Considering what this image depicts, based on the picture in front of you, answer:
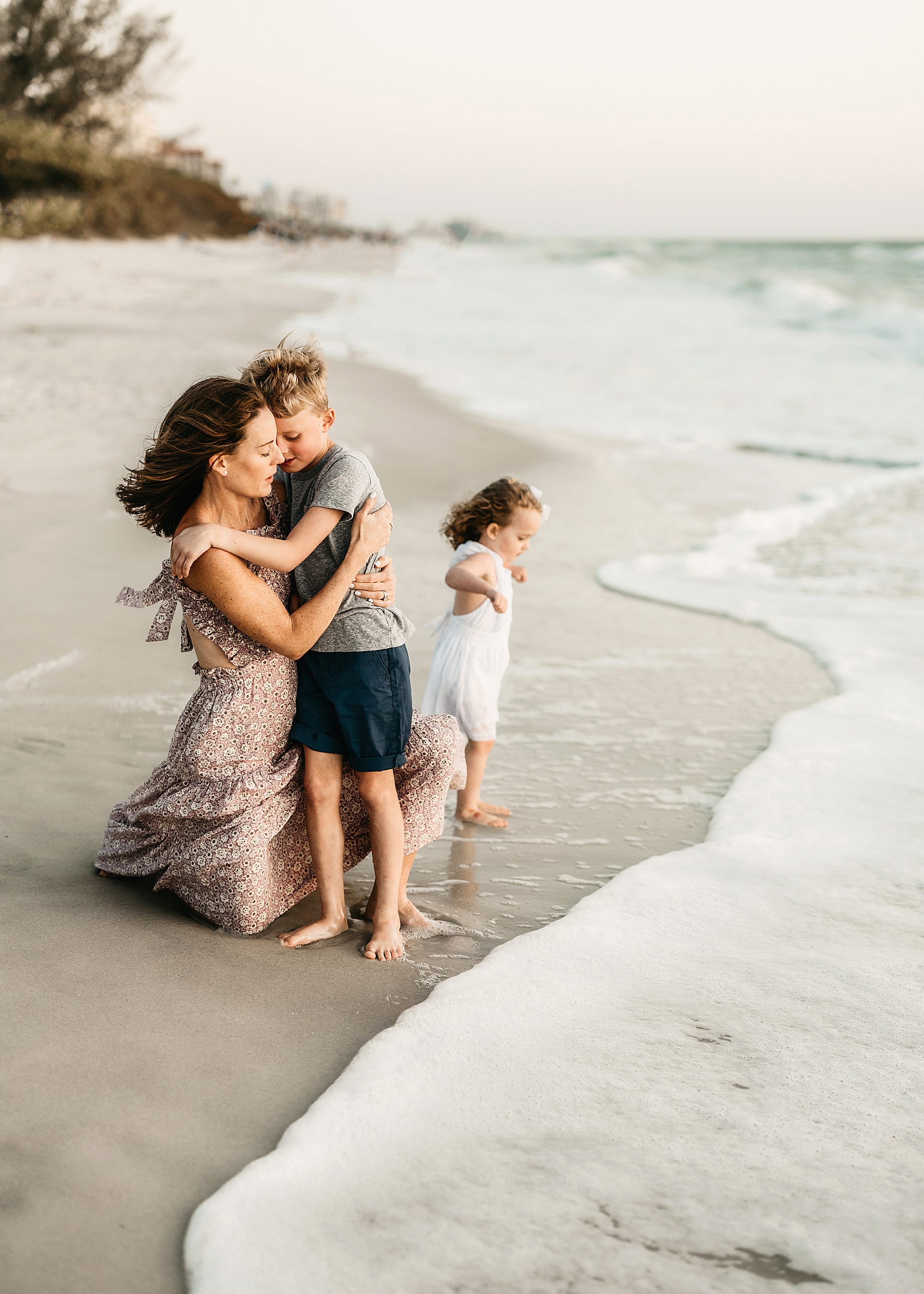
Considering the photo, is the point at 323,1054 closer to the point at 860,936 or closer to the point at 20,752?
the point at 860,936

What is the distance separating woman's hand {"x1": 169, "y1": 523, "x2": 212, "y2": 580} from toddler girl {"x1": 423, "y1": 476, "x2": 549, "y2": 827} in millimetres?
1283

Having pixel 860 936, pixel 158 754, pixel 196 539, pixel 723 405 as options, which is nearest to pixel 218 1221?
pixel 196 539

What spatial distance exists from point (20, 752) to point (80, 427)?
195 inches

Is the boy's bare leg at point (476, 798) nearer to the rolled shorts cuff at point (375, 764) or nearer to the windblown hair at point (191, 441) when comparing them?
the rolled shorts cuff at point (375, 764)

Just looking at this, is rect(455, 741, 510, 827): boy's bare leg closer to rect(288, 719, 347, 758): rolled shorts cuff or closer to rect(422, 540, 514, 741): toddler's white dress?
rect(422, 540, 514, 741): toddler's white dress

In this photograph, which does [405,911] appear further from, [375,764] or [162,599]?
[162,599]

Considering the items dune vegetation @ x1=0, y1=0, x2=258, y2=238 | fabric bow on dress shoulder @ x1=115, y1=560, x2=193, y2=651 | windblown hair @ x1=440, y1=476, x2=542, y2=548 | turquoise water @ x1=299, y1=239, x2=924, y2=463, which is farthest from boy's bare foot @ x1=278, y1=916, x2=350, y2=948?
dune vegetation @ x1=0, y1=0, x2=258, y2=238

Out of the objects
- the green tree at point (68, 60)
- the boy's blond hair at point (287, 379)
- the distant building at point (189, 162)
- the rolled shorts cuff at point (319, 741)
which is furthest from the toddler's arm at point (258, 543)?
the distant building at point (189, 162)

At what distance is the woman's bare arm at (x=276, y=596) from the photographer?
8.75ft

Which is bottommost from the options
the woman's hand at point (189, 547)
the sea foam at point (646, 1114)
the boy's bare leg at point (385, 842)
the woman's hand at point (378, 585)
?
the sea foam at point (646, 1114)

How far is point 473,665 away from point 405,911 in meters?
1.08

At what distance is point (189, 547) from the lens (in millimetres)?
2629

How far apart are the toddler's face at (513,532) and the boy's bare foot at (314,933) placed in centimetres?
153

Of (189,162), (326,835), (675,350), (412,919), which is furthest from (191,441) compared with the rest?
(189,162)
